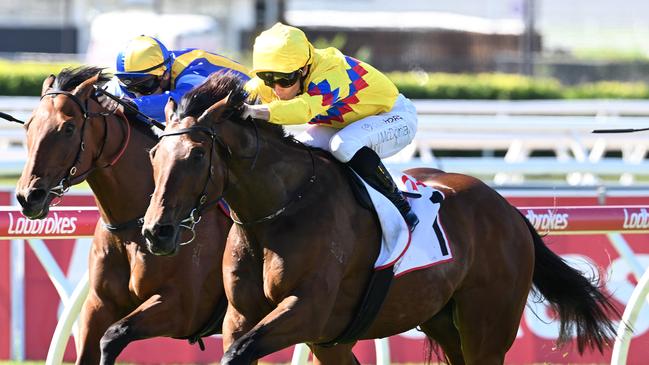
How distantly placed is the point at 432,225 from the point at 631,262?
1.51 m

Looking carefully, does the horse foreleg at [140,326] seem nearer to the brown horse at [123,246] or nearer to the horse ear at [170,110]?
the brown horse at [123,246]

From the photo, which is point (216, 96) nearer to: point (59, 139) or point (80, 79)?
point (59, 139)

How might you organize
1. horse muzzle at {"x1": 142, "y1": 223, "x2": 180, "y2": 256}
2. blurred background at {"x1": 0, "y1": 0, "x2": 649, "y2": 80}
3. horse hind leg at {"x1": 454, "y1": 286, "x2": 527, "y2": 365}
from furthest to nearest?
1. blurred background at {"x1": 0, "y1": 0, "x2": 649, "y2": 80}
2. horse hind leg at {"x1": 454, "y1": 286, "x2": 527, "y2": 365}
3. horse muzzle at {"x1": 142, "y1": 223, "x2": 180, "y2": 256}

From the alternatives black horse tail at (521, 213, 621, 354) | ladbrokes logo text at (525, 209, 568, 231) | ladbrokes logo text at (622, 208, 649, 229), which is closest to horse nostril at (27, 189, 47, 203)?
black horse tail at (521, 213, 621, 354)

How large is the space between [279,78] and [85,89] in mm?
817

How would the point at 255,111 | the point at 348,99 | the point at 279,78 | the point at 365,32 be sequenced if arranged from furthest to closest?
the point at 365,32
the point at 348,99
the point at 279,78
the point at 255,111

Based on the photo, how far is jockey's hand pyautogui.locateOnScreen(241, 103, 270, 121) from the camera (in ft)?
14.1

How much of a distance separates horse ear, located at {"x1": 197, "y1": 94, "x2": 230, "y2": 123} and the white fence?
9.47 ft

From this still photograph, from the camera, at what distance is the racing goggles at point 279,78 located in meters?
4.54

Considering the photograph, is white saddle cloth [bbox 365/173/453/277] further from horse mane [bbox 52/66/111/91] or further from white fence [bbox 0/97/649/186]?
white fence [bbox 0/97/649/186]

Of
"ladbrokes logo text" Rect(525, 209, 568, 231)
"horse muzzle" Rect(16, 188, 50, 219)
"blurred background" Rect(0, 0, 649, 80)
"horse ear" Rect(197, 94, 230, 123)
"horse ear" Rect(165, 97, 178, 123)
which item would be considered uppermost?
"horse ear" Rect(197, 94, 230, 123)

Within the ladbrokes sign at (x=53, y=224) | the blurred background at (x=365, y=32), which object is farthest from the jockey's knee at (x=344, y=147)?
the blurred background at (x=365, y=32)

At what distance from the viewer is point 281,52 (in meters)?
4.49

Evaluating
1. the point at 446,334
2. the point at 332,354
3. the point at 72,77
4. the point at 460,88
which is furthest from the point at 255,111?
the point at 460,88
